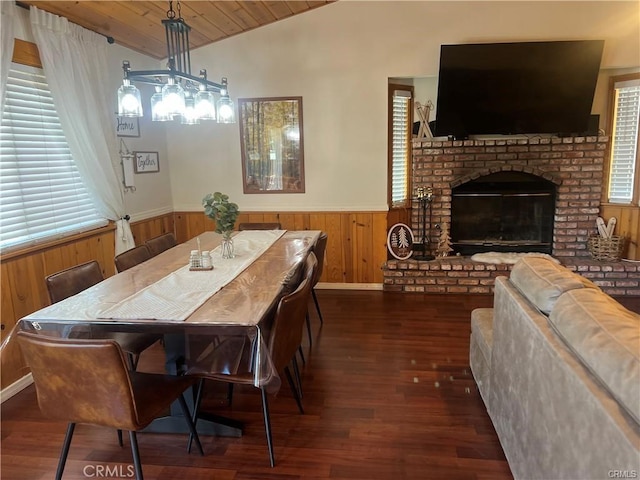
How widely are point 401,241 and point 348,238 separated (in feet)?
1.91

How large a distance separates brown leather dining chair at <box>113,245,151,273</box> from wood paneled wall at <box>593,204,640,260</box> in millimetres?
4533

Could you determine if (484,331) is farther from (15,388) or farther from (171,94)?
(15,388)

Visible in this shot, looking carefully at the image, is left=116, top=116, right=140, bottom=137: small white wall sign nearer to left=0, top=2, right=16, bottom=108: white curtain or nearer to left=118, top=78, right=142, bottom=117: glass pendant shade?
left=0, top=2, right=16, bottom=108: white curtain

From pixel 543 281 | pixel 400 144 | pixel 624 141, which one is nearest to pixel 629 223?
pixel 624 141

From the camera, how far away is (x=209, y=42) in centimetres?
480

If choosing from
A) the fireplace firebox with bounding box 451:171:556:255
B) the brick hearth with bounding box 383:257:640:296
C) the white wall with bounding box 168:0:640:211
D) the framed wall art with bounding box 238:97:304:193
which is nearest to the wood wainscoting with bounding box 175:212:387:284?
the white wall with bounding box 168:0:640:211

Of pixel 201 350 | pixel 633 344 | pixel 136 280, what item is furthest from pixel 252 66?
pixel 633 344

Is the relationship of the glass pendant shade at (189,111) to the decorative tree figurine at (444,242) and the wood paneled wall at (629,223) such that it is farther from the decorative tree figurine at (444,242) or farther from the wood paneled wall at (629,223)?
the wood paneled wall at (629,223)

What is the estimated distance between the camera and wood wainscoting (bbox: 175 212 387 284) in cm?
494

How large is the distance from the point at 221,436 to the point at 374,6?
4.09m

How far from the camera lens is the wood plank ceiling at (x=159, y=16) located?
10.9ft

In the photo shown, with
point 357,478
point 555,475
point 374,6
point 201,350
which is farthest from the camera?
point 374,6

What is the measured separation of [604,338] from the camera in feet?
4.71

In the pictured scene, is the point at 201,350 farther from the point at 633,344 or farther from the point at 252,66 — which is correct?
the point at 252,66
